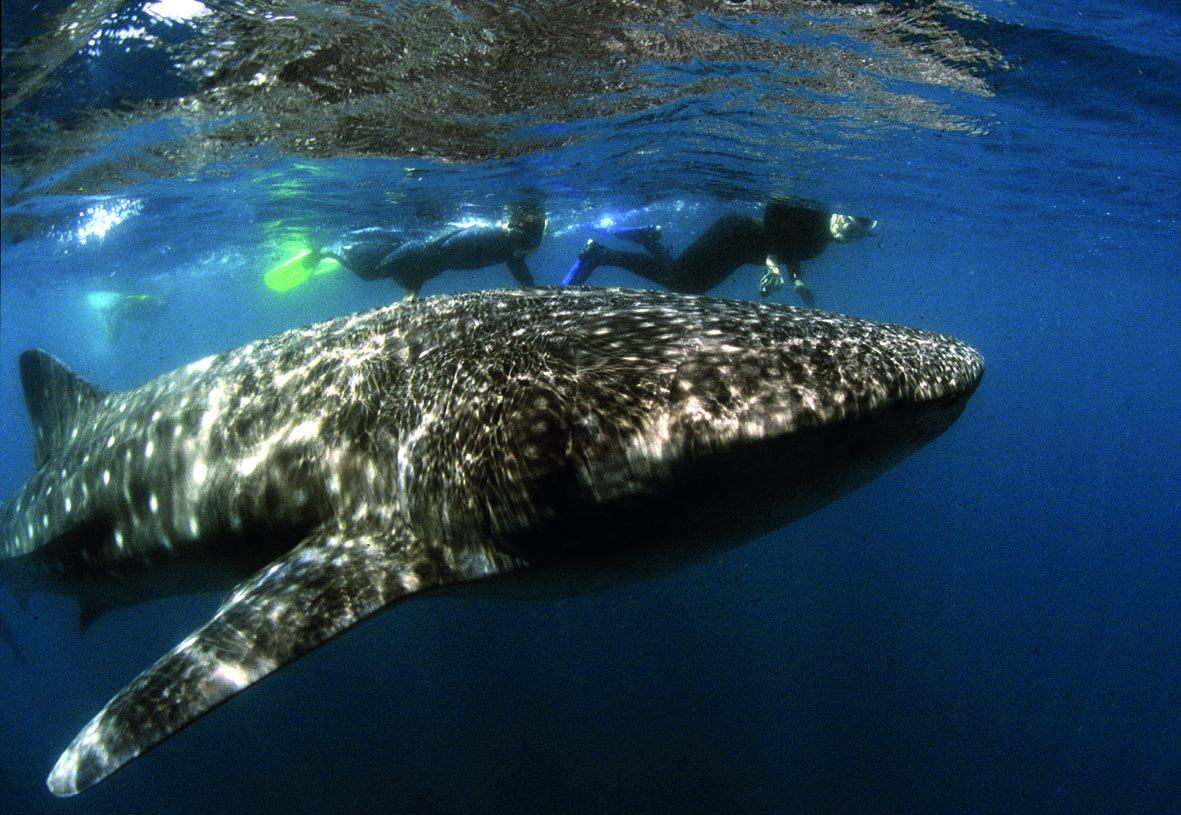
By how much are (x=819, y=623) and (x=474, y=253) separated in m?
11.6

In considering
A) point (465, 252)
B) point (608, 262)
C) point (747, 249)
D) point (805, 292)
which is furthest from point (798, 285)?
point (465, 252)

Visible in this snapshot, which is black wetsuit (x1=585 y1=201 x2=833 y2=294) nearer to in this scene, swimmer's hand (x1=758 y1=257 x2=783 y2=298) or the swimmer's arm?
swimmer's hand (x1=758 y1=257 x2=783 y2=298)

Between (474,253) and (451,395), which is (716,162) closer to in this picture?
(474,253)

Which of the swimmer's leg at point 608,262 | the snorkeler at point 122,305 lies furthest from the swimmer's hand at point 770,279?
the snorkeler at point 122,305

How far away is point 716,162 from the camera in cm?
1527

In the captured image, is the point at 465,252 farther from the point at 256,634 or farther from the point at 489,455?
the point at 256,634

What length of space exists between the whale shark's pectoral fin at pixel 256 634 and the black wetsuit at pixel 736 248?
394 inches

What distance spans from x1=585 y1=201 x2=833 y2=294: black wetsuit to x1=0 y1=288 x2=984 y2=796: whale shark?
907cm

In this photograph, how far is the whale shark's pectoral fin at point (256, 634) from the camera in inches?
82.7

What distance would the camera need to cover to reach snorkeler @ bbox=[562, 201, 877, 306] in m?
11.7

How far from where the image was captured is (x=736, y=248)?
1202cm

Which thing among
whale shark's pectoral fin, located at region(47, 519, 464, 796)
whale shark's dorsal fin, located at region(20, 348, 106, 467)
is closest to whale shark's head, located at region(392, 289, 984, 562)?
whale shark's pectoral fin, located at region(47, 519, 464, 796)

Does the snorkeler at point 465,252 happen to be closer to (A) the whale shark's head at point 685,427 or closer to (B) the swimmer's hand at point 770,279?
(B) the swimmer's hand at point 770,279

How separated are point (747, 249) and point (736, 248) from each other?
0.28 meters
